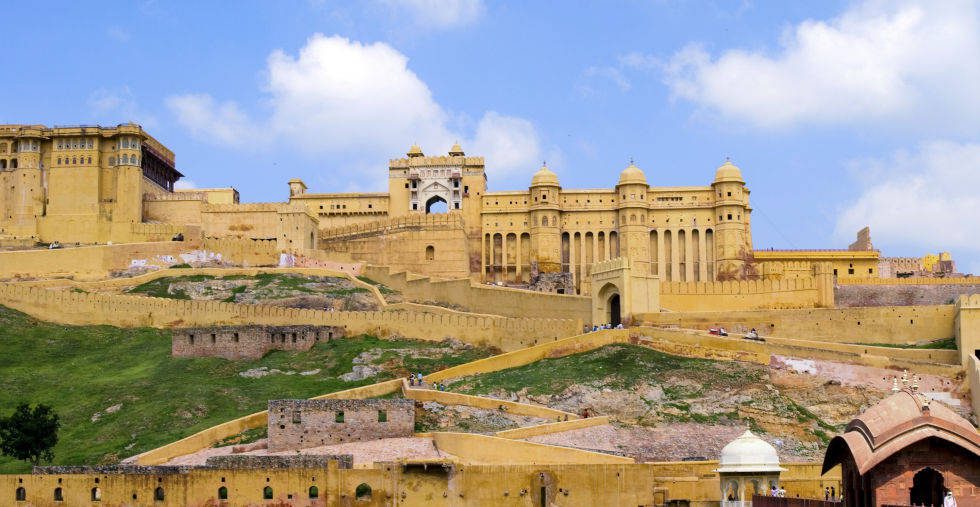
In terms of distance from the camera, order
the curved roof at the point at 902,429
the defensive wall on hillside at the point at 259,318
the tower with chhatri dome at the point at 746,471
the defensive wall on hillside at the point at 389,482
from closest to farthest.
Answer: the curved roof at the point at 902,429, the tower with chhatri dome at the point at 746,471, the defensive wall on hillside at the point at 389,482, the defensive wall on hillside at the point at 259,318

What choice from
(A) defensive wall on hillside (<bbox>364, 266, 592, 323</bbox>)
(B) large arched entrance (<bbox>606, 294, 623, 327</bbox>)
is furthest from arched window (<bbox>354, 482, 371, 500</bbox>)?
(A) defensive wall on hillside (<bbox>364, 266, 592, 323</bbox>)

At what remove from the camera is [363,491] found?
124 ft

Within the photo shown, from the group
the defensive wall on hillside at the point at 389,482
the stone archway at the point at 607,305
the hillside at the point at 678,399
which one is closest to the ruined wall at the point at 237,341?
the hillside at the point at 678,399

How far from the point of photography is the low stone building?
2189cm

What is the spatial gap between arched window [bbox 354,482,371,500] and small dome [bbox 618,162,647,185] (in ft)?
142

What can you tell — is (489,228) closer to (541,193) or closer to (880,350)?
(541,193)

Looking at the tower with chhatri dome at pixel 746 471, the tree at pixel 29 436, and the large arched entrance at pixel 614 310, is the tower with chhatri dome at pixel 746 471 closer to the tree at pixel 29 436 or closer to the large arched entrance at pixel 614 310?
the tree at pixel 29 436

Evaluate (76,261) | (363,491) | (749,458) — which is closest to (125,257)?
(76,261)

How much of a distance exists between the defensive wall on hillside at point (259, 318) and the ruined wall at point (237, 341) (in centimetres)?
183

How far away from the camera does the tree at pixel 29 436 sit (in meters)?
43.4

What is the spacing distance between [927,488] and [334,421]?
2436 cm

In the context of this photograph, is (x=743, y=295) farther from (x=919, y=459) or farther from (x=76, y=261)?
(x=919, y=459)

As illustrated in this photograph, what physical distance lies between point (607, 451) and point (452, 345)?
54.1 ft

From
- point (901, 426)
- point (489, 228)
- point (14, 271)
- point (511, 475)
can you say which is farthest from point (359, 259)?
point (901, 426)
